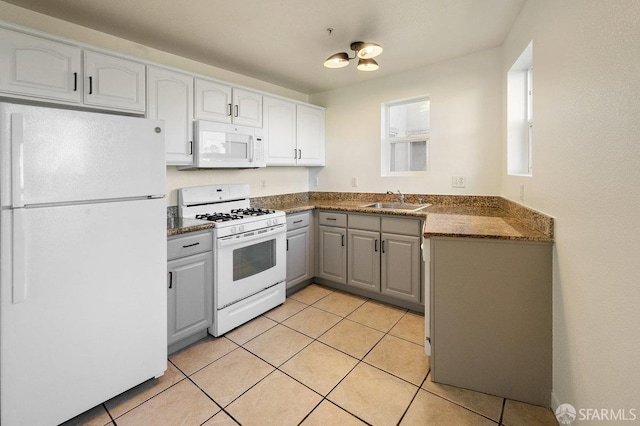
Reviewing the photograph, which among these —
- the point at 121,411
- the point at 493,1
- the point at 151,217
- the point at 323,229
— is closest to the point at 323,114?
the point at 323,229

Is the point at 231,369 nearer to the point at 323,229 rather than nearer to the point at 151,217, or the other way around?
the point at 151,217

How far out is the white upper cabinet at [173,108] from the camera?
7.52ft

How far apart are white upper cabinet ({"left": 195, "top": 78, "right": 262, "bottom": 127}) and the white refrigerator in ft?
3.05

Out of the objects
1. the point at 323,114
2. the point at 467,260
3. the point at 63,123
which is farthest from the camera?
the point at 323,114

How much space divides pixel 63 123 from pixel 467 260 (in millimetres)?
2201

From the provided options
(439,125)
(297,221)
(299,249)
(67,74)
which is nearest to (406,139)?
(439,125)

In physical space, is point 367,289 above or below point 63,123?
below

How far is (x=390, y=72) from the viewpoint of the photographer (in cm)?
330

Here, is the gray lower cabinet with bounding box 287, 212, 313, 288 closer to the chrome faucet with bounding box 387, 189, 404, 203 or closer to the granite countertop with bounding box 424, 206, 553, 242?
the chrome faucet with bounding box 387, 189, 404, 203

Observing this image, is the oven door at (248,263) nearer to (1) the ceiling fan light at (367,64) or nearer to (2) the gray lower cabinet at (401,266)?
(2) the gray lower cabinet at (401,266)

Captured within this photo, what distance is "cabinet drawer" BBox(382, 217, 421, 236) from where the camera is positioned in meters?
2.69

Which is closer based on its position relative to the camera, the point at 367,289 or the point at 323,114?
the point at 367,289

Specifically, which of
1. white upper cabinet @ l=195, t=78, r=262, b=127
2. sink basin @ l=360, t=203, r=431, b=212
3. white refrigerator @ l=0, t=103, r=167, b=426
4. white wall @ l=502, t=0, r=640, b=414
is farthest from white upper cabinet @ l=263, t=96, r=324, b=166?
white wall @ l=502, t=0, r=640, b=414

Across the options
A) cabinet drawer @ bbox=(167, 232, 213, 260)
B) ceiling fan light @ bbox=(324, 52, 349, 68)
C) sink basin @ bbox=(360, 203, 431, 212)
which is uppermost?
ceiling fan light @ bbox=(324, 52, 349, 68)
